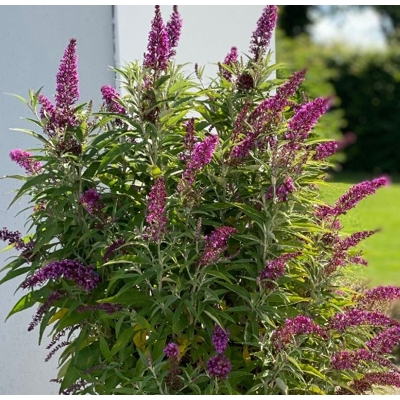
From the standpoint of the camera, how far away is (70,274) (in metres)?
2.51

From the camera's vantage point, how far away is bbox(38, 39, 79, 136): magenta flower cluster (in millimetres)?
2535

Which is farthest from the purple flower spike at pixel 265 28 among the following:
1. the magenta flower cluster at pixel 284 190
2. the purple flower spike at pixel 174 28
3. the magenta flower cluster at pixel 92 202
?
the magenta flower cluster at pixel 92 202

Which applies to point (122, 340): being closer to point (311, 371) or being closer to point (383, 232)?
point (311, 371)

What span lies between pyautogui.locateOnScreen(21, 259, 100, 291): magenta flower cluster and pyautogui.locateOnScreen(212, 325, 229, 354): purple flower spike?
42cm

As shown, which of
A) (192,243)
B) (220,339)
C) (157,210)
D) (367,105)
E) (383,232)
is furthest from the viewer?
(367,105)

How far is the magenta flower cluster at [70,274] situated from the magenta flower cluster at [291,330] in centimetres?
58

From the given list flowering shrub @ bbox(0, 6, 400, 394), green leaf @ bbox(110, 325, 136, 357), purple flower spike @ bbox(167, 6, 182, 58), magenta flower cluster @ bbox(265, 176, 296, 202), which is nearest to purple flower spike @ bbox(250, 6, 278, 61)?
flowering shrub @ bbox(0, 6, 400, 394)

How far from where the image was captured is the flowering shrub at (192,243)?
2.46 m

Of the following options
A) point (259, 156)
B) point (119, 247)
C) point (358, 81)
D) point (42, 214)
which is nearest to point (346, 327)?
point (259, 156)

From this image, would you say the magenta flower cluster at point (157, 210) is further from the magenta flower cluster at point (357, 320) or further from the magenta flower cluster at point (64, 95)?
the magenta flower cluster at point (357, 320)

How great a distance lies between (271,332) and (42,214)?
2.70ft

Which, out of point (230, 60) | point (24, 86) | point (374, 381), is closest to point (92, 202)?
point (230, 60)

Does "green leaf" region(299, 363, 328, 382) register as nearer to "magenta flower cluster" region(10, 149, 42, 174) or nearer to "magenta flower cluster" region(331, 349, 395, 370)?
"magenta flower cluster" region(331, 349, 395, 370)

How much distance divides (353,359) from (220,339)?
50 centimetres
